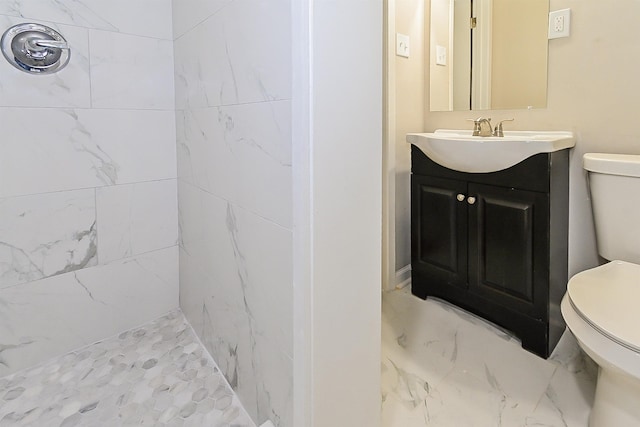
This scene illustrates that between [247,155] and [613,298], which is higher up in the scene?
[247,155]

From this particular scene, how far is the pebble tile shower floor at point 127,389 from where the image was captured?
3.94ft

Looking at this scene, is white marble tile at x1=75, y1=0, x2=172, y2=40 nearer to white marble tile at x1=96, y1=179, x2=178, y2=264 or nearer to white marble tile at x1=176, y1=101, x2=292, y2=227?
white marble tile at x1=176, y1=101, x2=292, y2=227

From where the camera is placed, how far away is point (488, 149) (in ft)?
4.85

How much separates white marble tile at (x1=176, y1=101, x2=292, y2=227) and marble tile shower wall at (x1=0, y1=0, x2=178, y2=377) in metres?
0.28

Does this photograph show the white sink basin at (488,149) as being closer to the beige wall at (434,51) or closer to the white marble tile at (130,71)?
the beige wall at (434,51)

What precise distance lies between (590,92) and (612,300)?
2.84 ft

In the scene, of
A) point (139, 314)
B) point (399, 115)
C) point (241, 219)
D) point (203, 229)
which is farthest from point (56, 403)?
point (399, 115)

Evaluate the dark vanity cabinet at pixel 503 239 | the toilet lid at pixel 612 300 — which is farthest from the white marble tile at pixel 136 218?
the toilet lid at pixel 612 300

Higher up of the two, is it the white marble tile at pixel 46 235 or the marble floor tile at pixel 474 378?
the white marble tile at pixel 46 235

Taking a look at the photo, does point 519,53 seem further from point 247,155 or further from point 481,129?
point 247,155

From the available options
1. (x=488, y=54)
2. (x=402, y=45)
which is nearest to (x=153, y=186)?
(x=402, y=45)

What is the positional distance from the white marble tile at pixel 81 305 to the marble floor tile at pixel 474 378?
996 millimetres

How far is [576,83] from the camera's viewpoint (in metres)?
1.59

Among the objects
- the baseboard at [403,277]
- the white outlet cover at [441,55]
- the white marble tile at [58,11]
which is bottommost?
the baseboard at [403,277]
